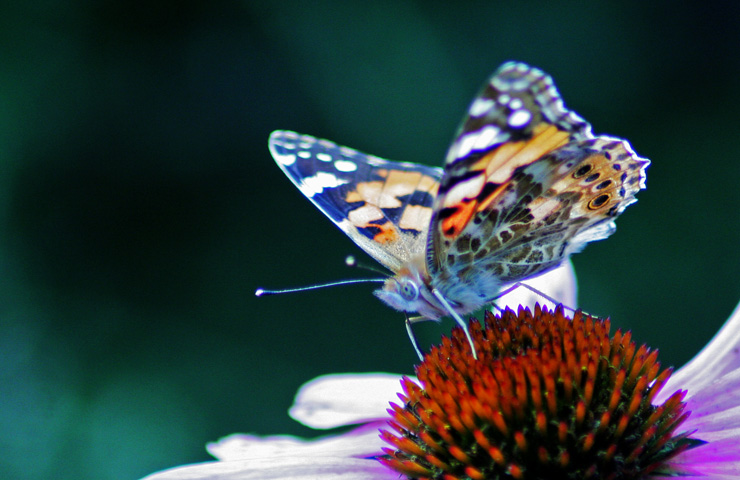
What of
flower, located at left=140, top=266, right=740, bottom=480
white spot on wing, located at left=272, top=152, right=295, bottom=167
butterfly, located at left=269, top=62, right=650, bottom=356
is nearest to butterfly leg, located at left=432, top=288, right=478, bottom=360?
butterfly, located at left=269, top=62, right=650, bottom=356

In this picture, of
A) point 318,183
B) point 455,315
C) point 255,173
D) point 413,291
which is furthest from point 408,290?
point 255,173

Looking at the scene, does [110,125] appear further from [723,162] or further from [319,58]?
[723,162]

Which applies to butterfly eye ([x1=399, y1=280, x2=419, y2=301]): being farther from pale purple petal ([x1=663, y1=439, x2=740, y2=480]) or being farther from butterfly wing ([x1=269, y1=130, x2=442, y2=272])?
pale purple petal ([x1=663, y1=439, x2=740, y2=480])

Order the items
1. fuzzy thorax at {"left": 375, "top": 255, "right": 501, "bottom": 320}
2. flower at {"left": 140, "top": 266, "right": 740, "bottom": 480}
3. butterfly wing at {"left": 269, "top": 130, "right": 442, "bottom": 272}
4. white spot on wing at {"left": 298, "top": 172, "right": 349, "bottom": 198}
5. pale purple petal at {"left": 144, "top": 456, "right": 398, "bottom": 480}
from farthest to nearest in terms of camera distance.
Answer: white spot on wing at {"left": 298, "top": 172, "right": 349, "bottom": 198}
butterfly wing at {"left": 269, "top": 130, "right": 442, "bottom": 272}
fuzzy thorax at {"left": 375, "top": 255, "right": 501, "bottom": 320}
pale purple petal at {"left": 144, "top": 456, "right": 398, "bottom": 480}
flower at {"left": 140, "top": 266, "right": 740, "bottom": 480}

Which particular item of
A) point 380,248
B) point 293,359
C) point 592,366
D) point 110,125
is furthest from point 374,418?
point 110,125

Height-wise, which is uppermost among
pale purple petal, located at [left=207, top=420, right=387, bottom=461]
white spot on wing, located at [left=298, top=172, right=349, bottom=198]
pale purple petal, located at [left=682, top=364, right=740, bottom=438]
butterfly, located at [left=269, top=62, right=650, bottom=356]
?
white spot on wing, located at [left=298, top=172, right=349, bottom=198]

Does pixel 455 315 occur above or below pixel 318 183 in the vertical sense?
below

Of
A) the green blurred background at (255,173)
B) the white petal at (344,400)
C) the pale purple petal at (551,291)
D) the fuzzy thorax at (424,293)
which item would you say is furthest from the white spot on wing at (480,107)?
the green blurred background at (255,173)

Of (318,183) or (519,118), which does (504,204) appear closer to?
(519,118)
